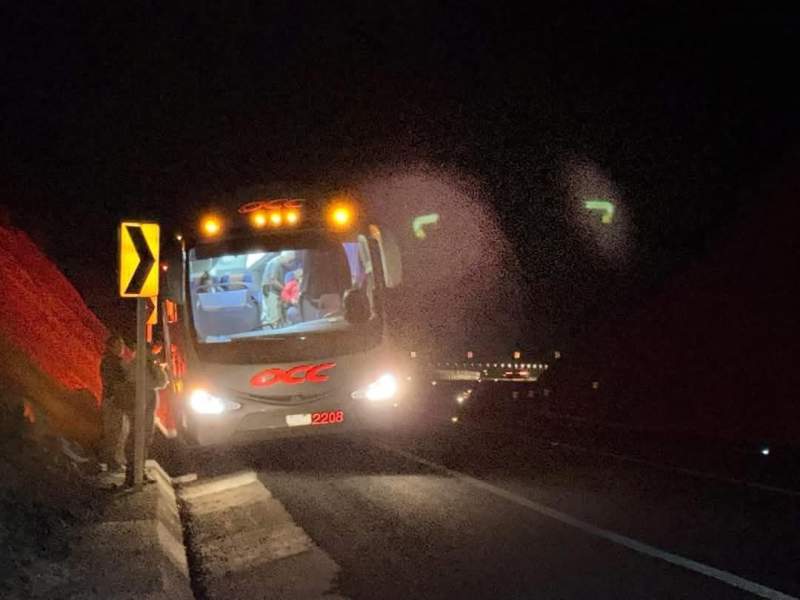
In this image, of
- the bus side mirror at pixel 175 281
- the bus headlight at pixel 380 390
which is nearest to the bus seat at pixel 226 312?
the bus side mirror at pixel 175 281

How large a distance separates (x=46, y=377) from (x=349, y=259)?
5626mm

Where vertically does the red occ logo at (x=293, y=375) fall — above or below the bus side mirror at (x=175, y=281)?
below

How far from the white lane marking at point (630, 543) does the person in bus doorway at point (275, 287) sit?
302 centimetres

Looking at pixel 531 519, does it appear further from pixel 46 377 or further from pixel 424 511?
pixel 46 377

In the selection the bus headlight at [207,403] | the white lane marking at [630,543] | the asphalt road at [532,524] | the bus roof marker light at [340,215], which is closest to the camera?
the white lane marking at [630,543]

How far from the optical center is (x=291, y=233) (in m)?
14.1

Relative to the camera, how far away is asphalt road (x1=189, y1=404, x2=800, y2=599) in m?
7.76

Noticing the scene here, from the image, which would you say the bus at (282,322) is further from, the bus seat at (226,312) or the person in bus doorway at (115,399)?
the person in bus doorway at (115,399)

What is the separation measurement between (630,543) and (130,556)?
4.24 m

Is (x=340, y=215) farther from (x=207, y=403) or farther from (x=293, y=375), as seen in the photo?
(x=207, y=403)

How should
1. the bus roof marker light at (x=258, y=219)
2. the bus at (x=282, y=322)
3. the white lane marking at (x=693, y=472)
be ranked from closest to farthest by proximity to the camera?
the white lane marking at (x=693, y=472) < the bus at (x=282, y=322) < the bus roof marker light at (x=258, y=219)

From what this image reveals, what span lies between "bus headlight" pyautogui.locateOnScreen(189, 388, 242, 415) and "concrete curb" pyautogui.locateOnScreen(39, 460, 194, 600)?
2313mm

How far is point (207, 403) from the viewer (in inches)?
520

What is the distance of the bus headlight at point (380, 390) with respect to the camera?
13703mm
